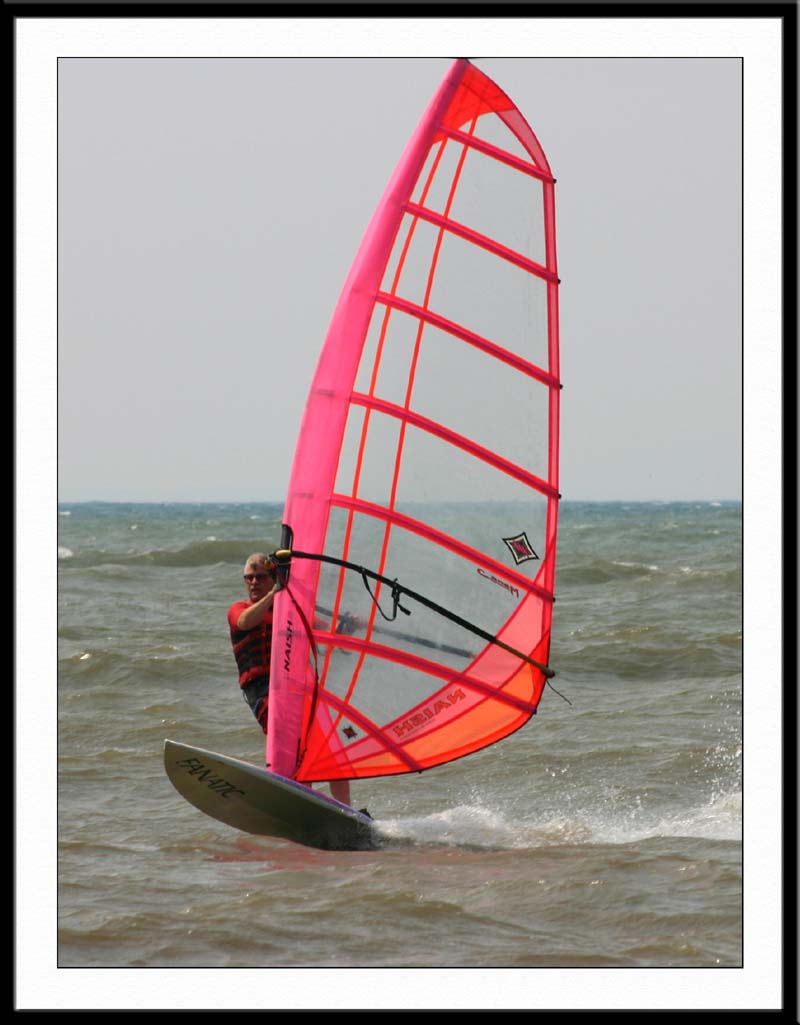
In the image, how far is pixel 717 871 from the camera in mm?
5996

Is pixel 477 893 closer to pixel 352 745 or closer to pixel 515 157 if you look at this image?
pixel 352 745

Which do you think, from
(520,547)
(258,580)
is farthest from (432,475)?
(258,580)

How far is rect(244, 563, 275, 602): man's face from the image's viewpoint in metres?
6.20

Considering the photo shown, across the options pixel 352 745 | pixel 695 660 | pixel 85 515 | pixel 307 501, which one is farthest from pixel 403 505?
pixel 85 515

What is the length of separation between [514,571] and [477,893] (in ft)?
4.54

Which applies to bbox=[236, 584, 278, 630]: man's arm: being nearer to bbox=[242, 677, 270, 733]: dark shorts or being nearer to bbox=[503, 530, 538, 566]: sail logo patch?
bbox=[242, 677, 270, 733]: dark shorts

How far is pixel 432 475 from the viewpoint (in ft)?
20.5

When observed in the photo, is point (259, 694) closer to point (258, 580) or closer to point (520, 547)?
point (258, 580)

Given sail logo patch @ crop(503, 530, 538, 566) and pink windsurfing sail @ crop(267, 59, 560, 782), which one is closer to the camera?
pink windsurfing sail @ crop(267, 59, 560, 782)

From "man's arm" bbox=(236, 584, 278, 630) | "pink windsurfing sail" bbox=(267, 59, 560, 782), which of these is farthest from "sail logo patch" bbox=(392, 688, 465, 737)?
"man's arm" bbox=(236, 584, 278, 630)

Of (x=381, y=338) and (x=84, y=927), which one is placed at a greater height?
(x=381, y=338)

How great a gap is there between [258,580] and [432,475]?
86 cm

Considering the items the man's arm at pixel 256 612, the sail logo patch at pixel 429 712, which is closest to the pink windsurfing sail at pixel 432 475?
the sail logo patch at pixel 429 712

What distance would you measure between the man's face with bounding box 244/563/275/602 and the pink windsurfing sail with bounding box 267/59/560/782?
0.77 feet
